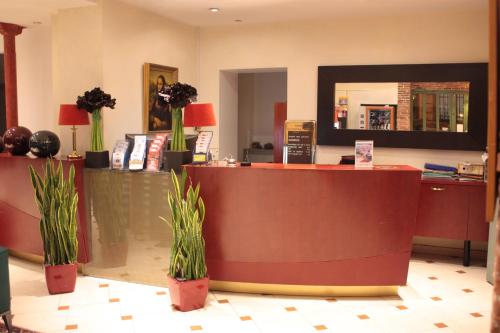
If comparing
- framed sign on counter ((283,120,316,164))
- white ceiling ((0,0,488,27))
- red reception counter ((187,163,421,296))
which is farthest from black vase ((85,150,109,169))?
framed sign on counter ((283,120,316,164))

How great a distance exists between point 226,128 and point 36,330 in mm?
4559

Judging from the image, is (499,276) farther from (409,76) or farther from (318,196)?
(409,76)

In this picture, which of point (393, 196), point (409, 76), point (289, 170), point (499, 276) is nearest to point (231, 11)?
point (409, 76)

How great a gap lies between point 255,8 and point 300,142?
6.84 feet

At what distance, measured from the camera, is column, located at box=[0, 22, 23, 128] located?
7098 mm

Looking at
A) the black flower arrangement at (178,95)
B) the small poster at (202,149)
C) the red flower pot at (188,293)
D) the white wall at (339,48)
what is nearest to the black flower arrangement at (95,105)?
the black flower arrangement at (178,95)

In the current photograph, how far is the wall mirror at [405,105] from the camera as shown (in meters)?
6.24

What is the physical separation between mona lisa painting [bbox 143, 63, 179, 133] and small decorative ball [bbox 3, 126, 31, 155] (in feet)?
4.71

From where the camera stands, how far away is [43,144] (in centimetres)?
530

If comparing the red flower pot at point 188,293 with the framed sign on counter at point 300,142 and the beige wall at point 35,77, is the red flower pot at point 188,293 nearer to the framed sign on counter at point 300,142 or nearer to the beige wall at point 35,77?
the framed sign on counter at point 300,142

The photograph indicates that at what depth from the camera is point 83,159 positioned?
5.25 m

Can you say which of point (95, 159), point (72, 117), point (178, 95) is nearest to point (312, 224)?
point (178, 95)

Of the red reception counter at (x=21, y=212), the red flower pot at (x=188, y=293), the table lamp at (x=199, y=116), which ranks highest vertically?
the table lamp at (x=199, y=116)

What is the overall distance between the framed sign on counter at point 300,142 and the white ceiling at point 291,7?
166 centimetres
